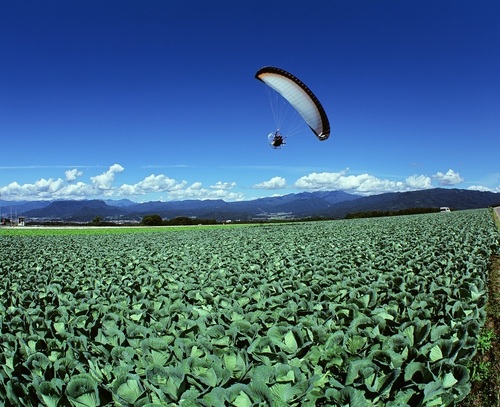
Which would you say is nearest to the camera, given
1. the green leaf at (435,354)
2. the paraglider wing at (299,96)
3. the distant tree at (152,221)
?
the green leaf at (435,354)

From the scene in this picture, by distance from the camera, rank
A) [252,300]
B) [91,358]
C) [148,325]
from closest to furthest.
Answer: [91,358] < [148,325] < [252,300]

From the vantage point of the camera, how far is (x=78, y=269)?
36.7 feet

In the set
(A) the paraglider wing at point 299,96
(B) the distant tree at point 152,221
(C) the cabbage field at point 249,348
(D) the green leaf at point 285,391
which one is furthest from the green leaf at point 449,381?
(B) the distant tree at point 152,221

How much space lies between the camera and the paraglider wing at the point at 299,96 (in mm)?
30538

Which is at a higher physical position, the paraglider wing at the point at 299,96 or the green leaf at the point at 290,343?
the paraglider wing at the point at 299,96

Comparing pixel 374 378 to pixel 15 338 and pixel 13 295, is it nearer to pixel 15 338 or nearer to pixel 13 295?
pixel 15 338

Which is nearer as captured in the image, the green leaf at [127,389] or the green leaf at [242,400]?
the green leaf at [242,400]

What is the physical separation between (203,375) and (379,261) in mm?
7929

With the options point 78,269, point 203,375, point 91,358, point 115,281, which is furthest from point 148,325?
point 78,269

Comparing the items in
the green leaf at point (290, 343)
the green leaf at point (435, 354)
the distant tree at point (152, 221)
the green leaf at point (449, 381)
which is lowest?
the green leaf at point (449, 381)

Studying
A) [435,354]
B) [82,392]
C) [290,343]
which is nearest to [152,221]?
[290,343]

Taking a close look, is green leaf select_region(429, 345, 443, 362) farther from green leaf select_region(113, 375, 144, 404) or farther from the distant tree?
the distant tree

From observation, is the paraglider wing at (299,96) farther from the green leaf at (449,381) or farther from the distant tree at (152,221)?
the distant tree at (152,221)

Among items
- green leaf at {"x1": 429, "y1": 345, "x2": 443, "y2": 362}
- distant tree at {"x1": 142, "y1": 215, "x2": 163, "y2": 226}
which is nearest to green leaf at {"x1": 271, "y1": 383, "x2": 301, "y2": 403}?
green leaf at {"x1": 429, "y1": 345, "x2": 443, "y2": 362}
